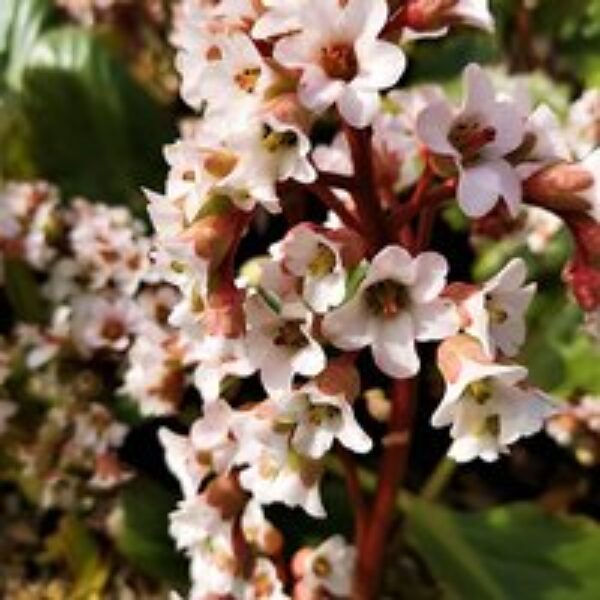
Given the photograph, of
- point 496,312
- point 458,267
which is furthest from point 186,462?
point 458,267

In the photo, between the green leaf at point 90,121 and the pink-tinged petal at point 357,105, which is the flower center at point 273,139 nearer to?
the pink-tinged petal at point 357,105

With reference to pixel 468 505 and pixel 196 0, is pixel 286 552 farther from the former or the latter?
pixel 196 0

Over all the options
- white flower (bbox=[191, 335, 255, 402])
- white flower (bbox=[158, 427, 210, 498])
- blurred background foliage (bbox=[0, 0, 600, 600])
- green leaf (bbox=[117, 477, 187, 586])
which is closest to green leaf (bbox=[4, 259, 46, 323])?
blurred background foliage (bbox=[0, 0, 600, 600])

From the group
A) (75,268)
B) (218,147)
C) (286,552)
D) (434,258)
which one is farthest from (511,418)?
(75,268)

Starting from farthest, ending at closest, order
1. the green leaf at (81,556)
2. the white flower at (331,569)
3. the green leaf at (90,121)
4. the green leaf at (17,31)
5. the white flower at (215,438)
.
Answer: the green leaf at (17,31)
the green leaf at (90,121)
the green leaf at (81,556)
the white flower at (331,569)
the white flower at (215,438)

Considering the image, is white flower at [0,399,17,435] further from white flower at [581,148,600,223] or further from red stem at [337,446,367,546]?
white flower at [581,148,600,223]

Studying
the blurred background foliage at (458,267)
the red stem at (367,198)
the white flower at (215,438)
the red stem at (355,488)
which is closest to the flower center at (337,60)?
the red stem at (367,198)
